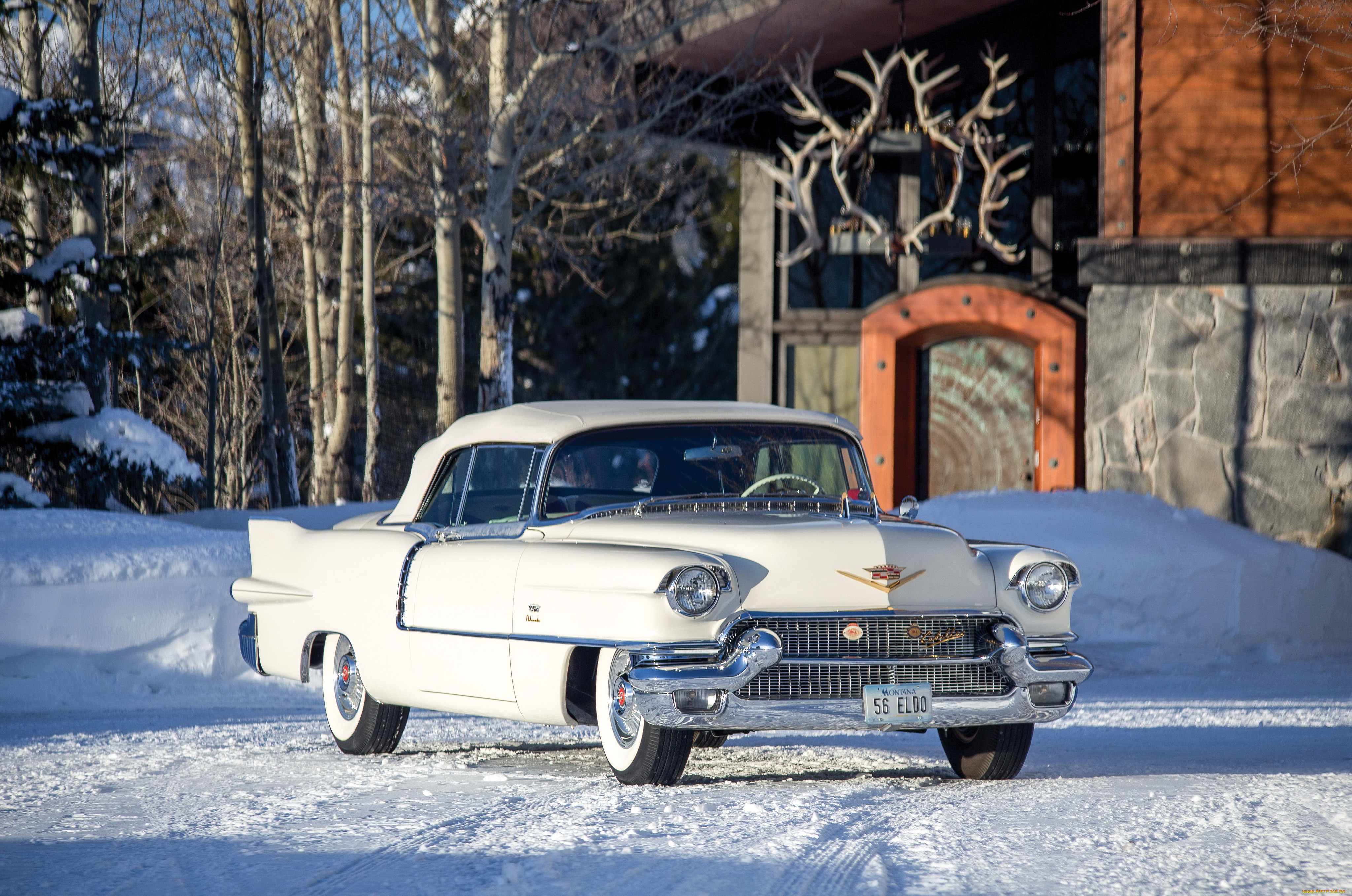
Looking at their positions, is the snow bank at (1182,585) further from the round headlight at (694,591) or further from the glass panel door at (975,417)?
the round headlight at (694,591)

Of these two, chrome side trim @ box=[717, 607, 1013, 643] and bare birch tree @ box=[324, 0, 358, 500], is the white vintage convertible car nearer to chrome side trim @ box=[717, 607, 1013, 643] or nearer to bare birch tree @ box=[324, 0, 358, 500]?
chrome side trim @ box=[717, 607, 1013, 643]

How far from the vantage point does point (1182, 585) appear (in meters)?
11.4

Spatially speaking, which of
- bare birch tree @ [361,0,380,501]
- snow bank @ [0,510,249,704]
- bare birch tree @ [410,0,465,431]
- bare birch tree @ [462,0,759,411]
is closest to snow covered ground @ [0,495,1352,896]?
snow bank @ [0,510,249,704]

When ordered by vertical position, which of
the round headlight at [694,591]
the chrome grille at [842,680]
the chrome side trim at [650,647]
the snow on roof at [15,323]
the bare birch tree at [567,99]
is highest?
the bare birch tree at [567,99]

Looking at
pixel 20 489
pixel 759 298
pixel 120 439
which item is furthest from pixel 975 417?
pixel 20 489

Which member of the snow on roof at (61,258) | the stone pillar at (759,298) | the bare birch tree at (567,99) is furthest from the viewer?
the stone pillar at (759,298)

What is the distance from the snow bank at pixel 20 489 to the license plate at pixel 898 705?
981 centimetres

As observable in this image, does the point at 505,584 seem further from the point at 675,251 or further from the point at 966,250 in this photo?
the point at 675,251

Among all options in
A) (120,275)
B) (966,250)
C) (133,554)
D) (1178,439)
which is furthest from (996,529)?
(120,275)

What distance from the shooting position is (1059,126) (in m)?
17.6

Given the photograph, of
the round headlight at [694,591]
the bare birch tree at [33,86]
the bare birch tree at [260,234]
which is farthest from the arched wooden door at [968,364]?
the round headlight at [694,591]

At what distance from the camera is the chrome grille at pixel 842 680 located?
5.28 m

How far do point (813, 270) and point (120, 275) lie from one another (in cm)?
864

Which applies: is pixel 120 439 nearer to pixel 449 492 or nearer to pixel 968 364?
pixel 449 492
